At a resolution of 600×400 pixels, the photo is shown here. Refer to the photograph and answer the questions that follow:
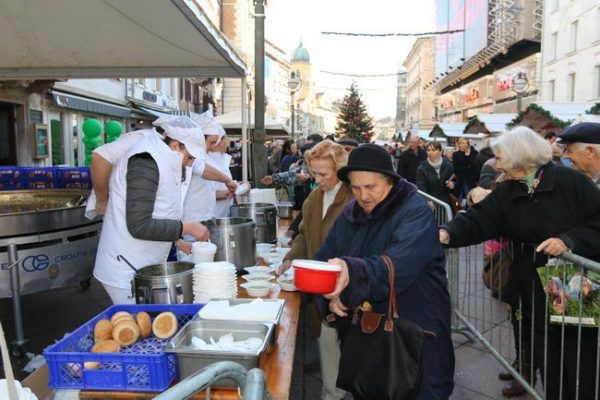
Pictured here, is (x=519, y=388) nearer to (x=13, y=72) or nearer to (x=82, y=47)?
(x=82, y=47)

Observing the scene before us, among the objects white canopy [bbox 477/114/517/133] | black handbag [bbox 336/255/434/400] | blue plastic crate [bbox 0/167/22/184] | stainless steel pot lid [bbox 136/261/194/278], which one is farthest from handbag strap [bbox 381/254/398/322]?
white canopy [bbox 477/114/517/133]

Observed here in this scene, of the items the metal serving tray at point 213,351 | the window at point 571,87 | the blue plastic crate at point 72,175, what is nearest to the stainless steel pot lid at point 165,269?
the metal serving tray at point 213,351

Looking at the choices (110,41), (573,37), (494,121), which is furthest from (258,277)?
(573,37)

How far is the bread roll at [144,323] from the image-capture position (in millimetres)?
2253

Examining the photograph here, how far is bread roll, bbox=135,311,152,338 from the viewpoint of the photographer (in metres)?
2.25

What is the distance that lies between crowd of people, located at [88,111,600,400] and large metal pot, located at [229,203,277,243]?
62 centimetres

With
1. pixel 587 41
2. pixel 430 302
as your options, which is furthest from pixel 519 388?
pixel 587 41

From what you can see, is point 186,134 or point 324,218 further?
point 324,218

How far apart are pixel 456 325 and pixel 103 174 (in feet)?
11.7

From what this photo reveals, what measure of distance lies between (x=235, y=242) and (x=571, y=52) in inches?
1087

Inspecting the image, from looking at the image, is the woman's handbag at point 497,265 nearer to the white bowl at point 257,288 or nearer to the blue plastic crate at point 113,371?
the white bowl at point 257,288

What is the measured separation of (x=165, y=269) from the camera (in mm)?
2746

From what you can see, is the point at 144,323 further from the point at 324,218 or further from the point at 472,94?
the point at 472,94

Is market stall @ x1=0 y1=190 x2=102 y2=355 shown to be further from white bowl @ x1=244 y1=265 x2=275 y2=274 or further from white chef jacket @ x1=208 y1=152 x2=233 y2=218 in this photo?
white bowl @ x1=244 y1=265 x2=275 y2=274
